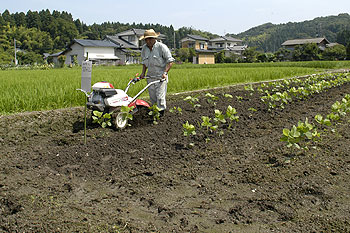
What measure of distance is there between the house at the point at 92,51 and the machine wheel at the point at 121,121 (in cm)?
3826

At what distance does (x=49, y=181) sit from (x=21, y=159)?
76cm

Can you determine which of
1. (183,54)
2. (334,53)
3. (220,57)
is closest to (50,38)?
(183,54)

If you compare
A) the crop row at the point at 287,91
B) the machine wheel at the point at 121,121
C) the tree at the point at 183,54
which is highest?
the tree at the point at 183,54

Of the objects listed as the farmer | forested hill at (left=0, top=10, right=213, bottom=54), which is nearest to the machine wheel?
the farmer

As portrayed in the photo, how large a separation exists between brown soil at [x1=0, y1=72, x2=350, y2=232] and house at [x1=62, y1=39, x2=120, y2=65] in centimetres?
3865

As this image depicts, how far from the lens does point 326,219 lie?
2.20 metres

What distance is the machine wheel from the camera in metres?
4.36

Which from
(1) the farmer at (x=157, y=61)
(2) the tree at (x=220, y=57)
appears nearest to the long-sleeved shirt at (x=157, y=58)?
(1) the farmer at (x=157, y=61)

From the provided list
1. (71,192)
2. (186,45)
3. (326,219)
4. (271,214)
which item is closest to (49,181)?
(71,192)

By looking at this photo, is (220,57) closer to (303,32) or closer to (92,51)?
(92,51)

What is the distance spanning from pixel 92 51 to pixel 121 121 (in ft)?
135

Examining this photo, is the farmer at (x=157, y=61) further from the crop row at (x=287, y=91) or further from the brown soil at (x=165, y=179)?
the crop row at (x=287, y=91)

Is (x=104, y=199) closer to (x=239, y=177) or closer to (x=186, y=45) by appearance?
(x=239, y=177)

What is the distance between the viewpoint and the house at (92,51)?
41719mm
